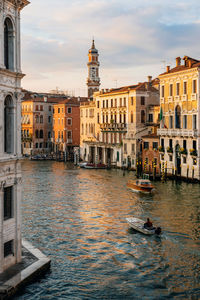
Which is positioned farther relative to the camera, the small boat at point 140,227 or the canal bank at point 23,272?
the small boat at point 140,227

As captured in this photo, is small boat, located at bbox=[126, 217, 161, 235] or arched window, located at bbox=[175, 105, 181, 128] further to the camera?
arched window, located at bbox=[175, 105, 181, 128]

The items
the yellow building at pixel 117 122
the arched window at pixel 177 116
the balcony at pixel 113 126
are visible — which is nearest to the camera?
the arched window at pixel 177 116

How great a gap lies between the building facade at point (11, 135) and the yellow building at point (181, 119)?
2851cm

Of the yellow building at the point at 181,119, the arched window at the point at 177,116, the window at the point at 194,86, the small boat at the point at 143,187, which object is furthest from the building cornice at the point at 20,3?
the arched window at the point at 177,116

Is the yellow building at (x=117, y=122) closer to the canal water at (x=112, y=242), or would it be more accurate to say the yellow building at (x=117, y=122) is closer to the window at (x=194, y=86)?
the window at (x=194, y=86)

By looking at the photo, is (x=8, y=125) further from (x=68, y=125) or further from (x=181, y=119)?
(x=68, y=125)

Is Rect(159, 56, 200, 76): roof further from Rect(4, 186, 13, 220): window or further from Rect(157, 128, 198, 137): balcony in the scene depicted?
Rect(4, 186, 13, 220): window

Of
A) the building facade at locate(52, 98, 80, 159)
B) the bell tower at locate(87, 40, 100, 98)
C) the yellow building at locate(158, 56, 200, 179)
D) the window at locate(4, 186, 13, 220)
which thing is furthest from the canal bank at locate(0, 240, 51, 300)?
the bell tower at locate(87, 40, 100, 98)

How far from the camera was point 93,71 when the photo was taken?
286 ft

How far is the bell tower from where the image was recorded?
87.1 m

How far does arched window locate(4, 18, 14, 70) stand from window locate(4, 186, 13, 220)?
4.22 m

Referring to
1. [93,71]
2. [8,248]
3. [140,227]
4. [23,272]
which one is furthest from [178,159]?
[93,71]

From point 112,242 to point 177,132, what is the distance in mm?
25359

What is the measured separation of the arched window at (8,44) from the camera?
15344mm
